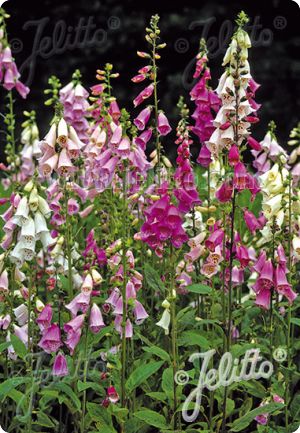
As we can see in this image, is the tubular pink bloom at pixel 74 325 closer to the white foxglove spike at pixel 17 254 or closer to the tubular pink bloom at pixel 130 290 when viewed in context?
the tubular pink bloom at pixel 130 290

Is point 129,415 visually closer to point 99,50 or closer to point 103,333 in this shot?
point 103,333

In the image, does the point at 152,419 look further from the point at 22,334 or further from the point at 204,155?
the point at 204,155

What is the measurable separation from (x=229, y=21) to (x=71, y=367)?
826cm

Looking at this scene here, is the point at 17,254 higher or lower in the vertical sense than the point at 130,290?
higher

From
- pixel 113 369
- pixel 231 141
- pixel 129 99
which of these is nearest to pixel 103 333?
pixel 113 369

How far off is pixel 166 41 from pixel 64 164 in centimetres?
804

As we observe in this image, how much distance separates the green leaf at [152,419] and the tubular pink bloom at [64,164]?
45.8 inches

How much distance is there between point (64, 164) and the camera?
3.80 meters

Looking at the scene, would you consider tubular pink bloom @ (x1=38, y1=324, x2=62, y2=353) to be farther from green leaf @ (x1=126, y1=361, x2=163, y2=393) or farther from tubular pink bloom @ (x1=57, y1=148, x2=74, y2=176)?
tubular pink bloom @ (x1=57, y1=148, x2=74, y2=176)

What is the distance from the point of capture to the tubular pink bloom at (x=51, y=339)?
3711 mm

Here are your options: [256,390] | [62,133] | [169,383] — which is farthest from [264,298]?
[62,133]

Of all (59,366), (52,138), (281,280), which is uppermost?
(52,138)

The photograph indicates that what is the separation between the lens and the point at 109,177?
13.4 ft

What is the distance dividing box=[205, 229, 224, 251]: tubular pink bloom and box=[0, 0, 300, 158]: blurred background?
7534mm
